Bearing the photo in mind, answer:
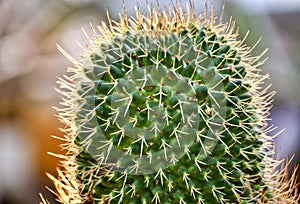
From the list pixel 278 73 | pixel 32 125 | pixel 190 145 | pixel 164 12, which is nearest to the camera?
pixel 190 145

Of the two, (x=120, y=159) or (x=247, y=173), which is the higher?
(x=120, y=159)

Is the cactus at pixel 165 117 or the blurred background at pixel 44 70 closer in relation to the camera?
the cactus at pixel 165 117

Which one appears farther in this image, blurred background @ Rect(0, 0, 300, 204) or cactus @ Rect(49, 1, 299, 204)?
blurred background @ Rect(0, 0, 300, 204)

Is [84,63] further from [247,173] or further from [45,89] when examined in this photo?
[45,89]

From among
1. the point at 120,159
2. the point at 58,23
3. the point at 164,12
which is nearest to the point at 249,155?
the point at 120,159

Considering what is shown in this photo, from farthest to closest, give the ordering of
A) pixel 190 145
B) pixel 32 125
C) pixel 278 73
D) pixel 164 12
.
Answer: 1. pixel 32 125
2. pixel 278 73
3. pixel 164 12
4. pixel 190 145
